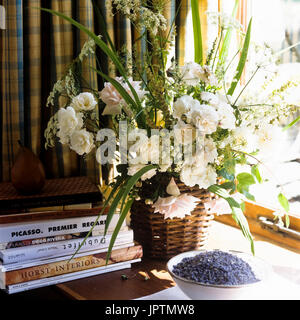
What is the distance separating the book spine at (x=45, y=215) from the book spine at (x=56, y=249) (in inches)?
2.7

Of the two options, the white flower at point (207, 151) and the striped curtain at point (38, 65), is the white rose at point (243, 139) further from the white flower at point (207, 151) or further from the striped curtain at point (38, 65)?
the striped curtain at point (38, 65)

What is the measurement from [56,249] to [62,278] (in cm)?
8

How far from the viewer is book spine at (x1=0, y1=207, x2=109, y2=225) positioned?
1.12 m

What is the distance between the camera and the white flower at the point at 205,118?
0.98 metres

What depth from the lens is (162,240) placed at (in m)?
1.23

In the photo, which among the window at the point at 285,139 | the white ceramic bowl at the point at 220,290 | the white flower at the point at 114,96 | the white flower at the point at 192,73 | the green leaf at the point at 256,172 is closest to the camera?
the white ceramic bowl at the point at 220,290

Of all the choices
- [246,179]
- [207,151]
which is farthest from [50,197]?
[246,179]

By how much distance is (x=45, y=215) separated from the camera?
114 cm

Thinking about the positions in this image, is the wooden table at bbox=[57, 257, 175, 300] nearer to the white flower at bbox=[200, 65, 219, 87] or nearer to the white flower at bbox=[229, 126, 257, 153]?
the white flower at bbox=[229, 126, 257, 153]

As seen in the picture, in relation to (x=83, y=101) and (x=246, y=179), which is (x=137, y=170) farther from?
(x=246, y=179)

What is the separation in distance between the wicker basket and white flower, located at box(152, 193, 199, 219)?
62 millimetres

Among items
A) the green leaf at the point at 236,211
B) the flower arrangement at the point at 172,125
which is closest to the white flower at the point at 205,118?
the flower arrangement at the point at 172,125
